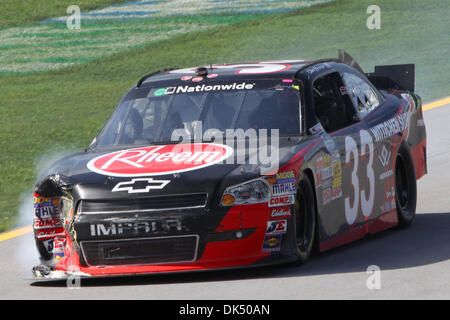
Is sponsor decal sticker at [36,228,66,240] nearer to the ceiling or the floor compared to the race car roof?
nearer to the floor

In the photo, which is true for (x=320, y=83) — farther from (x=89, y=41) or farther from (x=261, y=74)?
(x=89, y=41)

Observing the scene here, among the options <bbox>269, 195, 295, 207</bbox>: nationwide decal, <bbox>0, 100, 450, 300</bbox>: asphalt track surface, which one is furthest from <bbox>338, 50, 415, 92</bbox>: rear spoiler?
<bbox>269, 195, 295, 207</bbox>: nationwide decal

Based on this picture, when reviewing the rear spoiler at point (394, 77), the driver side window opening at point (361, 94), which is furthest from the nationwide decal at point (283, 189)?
the rear spoiler at point (394, 77)

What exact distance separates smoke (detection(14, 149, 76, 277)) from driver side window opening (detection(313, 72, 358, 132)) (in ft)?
8.00

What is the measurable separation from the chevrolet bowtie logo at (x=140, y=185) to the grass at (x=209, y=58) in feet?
20.4

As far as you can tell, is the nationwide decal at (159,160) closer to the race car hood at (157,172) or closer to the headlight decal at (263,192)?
the race car hood at (157,172)

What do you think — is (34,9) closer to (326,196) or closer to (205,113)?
(205,113)

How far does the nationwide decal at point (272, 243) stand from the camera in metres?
6.91

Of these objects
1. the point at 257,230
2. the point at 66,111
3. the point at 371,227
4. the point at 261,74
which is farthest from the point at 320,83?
the point at 66,111

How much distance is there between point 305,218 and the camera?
7.33m

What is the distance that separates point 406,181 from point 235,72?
1.87 meters

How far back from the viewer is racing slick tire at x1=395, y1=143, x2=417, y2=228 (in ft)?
29.9
